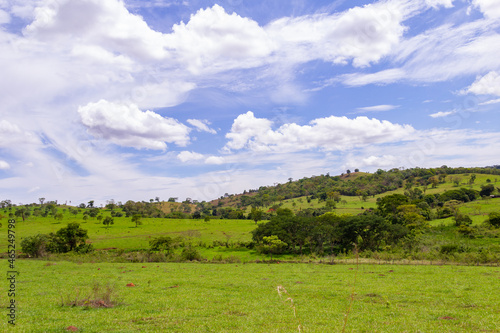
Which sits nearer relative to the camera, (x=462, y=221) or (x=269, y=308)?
(x=269, y=308)

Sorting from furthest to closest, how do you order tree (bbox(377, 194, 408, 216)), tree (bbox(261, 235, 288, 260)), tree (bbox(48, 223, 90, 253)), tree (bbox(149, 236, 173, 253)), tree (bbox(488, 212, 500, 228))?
tree (bbox(377, 194, 408, 216))
tree (bbox(488, 212, 500, 228))
tree (bbox(149, 236, 173, 253))
tree (bbox(261, 235, 288, 260))
tree (bbox(48, 223, 90, 253))

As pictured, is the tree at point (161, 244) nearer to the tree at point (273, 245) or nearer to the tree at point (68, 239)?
the tree at point (68, 239)

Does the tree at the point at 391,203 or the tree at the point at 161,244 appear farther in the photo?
the tree at the point at 391,203

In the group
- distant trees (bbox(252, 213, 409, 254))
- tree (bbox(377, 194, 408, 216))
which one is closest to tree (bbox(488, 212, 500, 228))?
tree (bbox(377, 194, 408, 216))

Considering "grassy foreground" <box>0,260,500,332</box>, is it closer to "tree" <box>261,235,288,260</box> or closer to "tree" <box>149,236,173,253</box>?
"tree" <box>261,235,288,260</box>

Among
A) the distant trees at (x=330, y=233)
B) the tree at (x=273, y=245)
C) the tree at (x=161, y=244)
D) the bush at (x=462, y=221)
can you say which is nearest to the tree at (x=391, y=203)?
the bush at (x=462, y=221)

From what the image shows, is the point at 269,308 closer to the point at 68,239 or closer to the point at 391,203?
the point at 68,239

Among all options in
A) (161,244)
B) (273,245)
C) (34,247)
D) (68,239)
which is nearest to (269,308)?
(273,245)

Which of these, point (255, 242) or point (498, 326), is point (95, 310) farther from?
point (255, 242)

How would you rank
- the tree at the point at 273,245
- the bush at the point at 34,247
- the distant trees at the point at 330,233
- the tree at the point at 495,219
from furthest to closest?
the tree at the point at 495,219, the distant trees at the point at 330,233, the tree at the point at 273,245, the bush at the point at 34,247

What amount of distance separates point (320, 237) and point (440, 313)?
64100 millimetres

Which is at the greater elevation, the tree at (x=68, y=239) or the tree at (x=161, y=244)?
the tree at (x=68, y=239)

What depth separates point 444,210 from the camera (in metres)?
118

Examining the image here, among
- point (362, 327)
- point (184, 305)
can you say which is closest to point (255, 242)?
point (184, 305)
